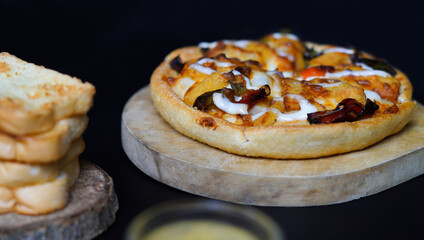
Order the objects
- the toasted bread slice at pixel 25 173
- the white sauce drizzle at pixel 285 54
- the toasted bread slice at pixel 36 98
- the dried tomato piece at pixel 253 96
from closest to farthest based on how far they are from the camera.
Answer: the toasted bread slice at pixel 36 98 < the toasted bread slice at pixel 25 173 < the dried tomato piece at pixel 253 96 < the white sauce drizzle at pixel 285 54

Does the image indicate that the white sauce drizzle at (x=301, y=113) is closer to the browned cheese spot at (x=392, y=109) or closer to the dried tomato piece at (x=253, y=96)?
the dried tomato piece at (x=253, y=96)

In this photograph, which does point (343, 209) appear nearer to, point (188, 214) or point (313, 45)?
point (188, 214)

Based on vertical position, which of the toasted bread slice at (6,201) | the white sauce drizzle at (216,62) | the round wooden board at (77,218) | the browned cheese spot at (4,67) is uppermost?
the browned cheese spot at (4,67)

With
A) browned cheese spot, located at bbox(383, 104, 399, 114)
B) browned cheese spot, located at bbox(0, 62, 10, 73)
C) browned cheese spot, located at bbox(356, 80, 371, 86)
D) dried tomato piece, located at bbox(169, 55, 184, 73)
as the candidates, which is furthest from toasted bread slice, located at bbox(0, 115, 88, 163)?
browned cheese spot, located at bbox(356, 80, 371, 86)

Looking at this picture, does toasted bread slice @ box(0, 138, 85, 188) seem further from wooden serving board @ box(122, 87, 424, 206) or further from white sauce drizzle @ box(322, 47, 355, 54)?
white sauce drizzle @ box(322, 47, 355, 54)

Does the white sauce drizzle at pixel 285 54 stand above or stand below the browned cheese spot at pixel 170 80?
above

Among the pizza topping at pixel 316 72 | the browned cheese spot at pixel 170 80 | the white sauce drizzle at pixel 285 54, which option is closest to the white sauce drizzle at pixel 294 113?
the pizza topping at pixel 316 72

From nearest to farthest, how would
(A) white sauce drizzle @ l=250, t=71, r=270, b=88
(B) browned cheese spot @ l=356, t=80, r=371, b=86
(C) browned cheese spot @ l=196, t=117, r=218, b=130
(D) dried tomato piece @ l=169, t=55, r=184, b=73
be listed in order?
1. (C) browned cheese spot @ l=196, t=117, r=218, b=130
2. (A) white sauce drizzle @ l=250, t=71, r=270, b=88
3. (B) browned cheese spot @ l=356, t=80, r=371, b=86
4. (D) dried tomato piece @ l=169, t=55, r=184, b=73
